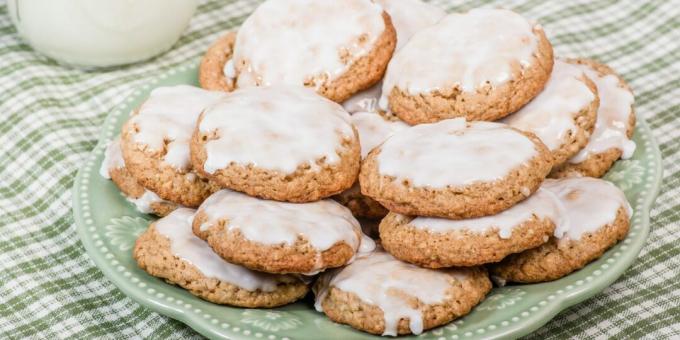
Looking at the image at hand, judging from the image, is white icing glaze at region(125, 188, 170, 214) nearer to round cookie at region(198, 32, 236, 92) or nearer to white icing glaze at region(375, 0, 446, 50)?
round cookie at region(198, 32, 236, 92)

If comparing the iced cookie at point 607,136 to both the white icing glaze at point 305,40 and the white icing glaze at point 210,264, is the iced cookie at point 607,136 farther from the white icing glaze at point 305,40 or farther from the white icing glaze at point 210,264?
the white icing glaze at point 210,264

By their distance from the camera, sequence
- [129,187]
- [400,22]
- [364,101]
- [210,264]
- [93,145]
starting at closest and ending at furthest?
1. [210,264]
2. [129,187]
3. [364,101]
4. [400,22]
5. [93,145]

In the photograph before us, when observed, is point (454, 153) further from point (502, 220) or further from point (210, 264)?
point (210, 264)

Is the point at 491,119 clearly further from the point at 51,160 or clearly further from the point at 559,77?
the point at 51,160

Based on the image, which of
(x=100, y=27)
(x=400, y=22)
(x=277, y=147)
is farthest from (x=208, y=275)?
(x=100, y=27)

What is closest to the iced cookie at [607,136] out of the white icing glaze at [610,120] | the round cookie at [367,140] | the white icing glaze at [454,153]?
the white icing glaze at [610,120]

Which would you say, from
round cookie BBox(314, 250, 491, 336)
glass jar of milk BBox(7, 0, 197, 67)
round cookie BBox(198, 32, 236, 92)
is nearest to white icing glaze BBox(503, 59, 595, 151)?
round cookie BBox(314, 250, 491, 336)

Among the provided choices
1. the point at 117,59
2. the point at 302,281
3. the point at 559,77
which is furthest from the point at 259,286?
the point at 117,59

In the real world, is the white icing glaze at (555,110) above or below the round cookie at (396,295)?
above

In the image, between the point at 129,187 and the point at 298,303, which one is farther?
the point at 129,187
